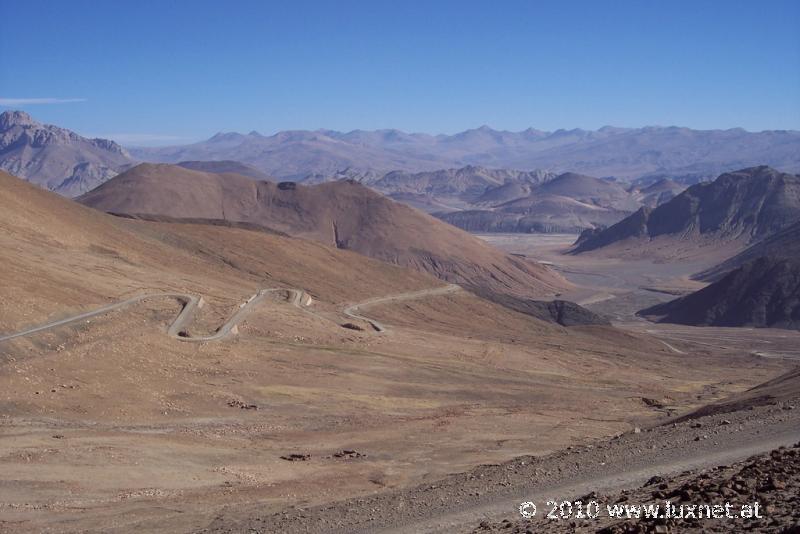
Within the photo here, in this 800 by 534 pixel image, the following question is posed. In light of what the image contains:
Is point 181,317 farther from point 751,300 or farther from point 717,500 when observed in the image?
point 751,300

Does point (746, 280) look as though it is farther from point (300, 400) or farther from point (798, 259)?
point (300, 400)

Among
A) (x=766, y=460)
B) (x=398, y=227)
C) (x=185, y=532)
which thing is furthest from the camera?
(x=398, y=227)

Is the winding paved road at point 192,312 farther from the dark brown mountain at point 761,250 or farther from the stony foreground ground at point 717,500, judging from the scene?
the dark brown mountain at point 761,250

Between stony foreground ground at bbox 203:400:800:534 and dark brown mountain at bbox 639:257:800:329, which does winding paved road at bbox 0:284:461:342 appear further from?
dark brown mountain at bbox 639:257:800:329

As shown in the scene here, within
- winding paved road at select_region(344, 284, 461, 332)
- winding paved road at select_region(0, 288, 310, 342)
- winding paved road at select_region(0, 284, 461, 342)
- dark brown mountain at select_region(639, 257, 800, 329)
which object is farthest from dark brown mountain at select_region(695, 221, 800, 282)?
winding paved road at select_region(0, 288, 310, 342)

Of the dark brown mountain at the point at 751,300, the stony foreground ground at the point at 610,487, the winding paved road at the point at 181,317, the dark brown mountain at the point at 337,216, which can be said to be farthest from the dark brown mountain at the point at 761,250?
the stony foreground ground at the point at 610,487

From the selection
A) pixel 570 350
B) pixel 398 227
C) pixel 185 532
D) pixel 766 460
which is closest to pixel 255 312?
pixel 570 350
